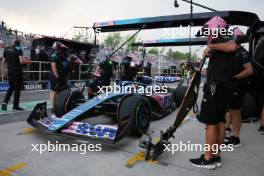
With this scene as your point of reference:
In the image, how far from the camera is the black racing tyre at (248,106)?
19.8ft

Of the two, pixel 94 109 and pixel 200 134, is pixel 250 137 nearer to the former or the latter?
pixel 200 134

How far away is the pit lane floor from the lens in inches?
129

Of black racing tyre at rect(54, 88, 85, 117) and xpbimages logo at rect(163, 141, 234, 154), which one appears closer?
xpbimages logo at rect(163, 141, 234, 154)

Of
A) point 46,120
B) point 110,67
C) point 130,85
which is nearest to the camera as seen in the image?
point 46,120

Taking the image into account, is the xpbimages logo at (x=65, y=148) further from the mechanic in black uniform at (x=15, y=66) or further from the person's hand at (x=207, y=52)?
the mechanic in black uniform at (x=15, y=66)

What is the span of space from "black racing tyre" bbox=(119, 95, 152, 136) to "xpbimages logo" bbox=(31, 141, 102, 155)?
0.58 m

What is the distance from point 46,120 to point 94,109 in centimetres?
84

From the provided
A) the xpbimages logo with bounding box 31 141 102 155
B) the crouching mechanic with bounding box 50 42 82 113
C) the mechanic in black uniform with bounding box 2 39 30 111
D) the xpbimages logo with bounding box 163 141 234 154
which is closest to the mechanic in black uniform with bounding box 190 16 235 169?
the xpbimages logo with bounding box 163 141 234 154

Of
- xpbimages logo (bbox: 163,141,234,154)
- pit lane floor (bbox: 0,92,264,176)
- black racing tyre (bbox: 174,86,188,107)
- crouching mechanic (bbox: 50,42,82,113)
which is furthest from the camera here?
black racing tyre (bbox: 174,86,188,107)

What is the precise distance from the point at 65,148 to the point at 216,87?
84.7 inches

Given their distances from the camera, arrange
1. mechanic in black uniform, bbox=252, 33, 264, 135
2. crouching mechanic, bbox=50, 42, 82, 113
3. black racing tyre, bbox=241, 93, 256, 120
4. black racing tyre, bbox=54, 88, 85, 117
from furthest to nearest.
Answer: black racing tyre, bbox=241, 93, 256, 120 → crouching mechanic, bbox=50, 42, 82, 113 → mechanic in black uniform, bbox=252, 33, 264, 135 → black racing tyre, bbox=54, 88, 85, 117

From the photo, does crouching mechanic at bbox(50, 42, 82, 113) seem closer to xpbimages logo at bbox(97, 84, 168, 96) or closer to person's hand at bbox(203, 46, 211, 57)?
xpbimages logo at bbox(97, 84, 168, 96)

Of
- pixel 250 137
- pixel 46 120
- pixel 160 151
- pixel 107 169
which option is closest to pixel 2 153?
pixel 46 120

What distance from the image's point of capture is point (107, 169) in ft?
11.0
